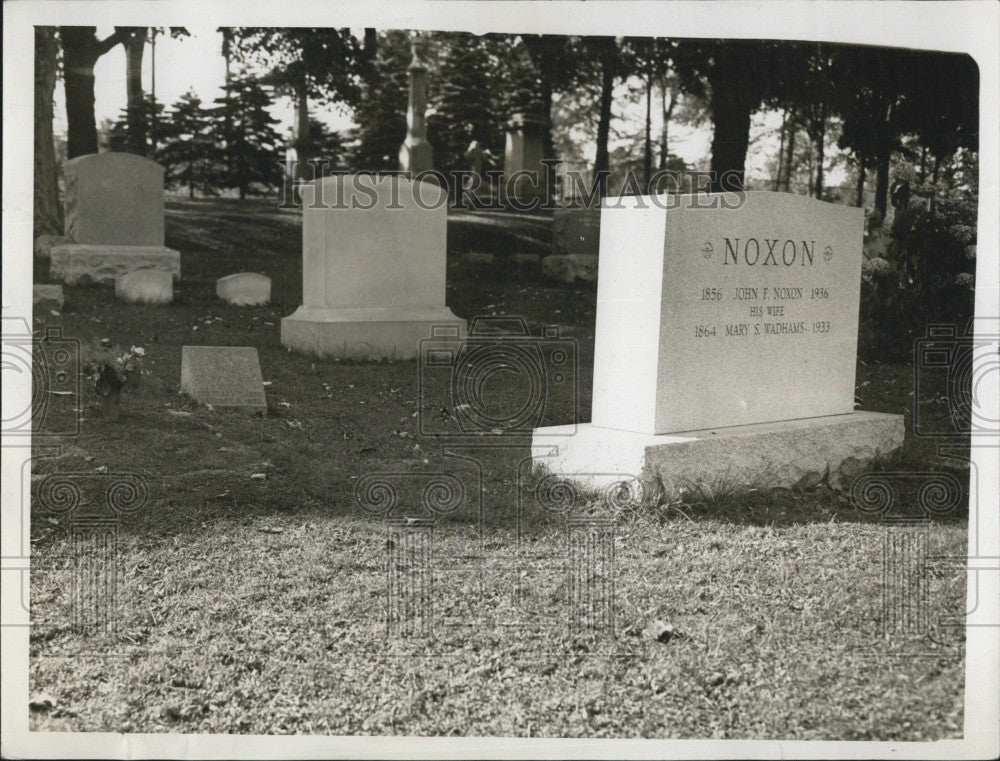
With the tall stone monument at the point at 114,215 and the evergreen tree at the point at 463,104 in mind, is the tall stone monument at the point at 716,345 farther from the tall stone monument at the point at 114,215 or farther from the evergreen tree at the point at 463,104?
the evergreen tree at the point at 463,104

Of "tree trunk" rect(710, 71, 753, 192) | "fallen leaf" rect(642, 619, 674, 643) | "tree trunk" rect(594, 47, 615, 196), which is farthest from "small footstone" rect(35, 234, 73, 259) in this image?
"fallen leaf" rect(642, 619, 674, 643)

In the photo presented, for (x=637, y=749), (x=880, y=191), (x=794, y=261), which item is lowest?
(x=637, y=749)

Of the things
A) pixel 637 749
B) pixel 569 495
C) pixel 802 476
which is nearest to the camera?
pixel 637 749

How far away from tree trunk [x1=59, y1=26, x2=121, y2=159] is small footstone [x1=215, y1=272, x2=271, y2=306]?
226 cm

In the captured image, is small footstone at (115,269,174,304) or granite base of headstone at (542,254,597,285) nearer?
small footstone at (115,269,174,304)

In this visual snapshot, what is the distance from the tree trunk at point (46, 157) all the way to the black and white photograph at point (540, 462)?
76 millimetres

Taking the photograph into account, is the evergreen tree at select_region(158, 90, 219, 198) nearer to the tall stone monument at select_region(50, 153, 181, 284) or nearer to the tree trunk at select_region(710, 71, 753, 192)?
the tall stone monument at select_region(50, 153, 181, 284)

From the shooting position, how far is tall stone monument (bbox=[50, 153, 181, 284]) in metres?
9.35

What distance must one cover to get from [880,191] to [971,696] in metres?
6.79

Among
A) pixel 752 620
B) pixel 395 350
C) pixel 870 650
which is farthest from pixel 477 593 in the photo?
pixel 395 350

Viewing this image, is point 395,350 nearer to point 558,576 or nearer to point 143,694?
point 558,576

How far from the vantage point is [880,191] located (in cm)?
902

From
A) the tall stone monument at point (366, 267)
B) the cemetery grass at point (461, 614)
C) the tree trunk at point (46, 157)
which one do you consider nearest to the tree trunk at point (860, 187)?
the tall stone monument at point (366, 267)

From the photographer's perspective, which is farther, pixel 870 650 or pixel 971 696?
pixel 870 650
